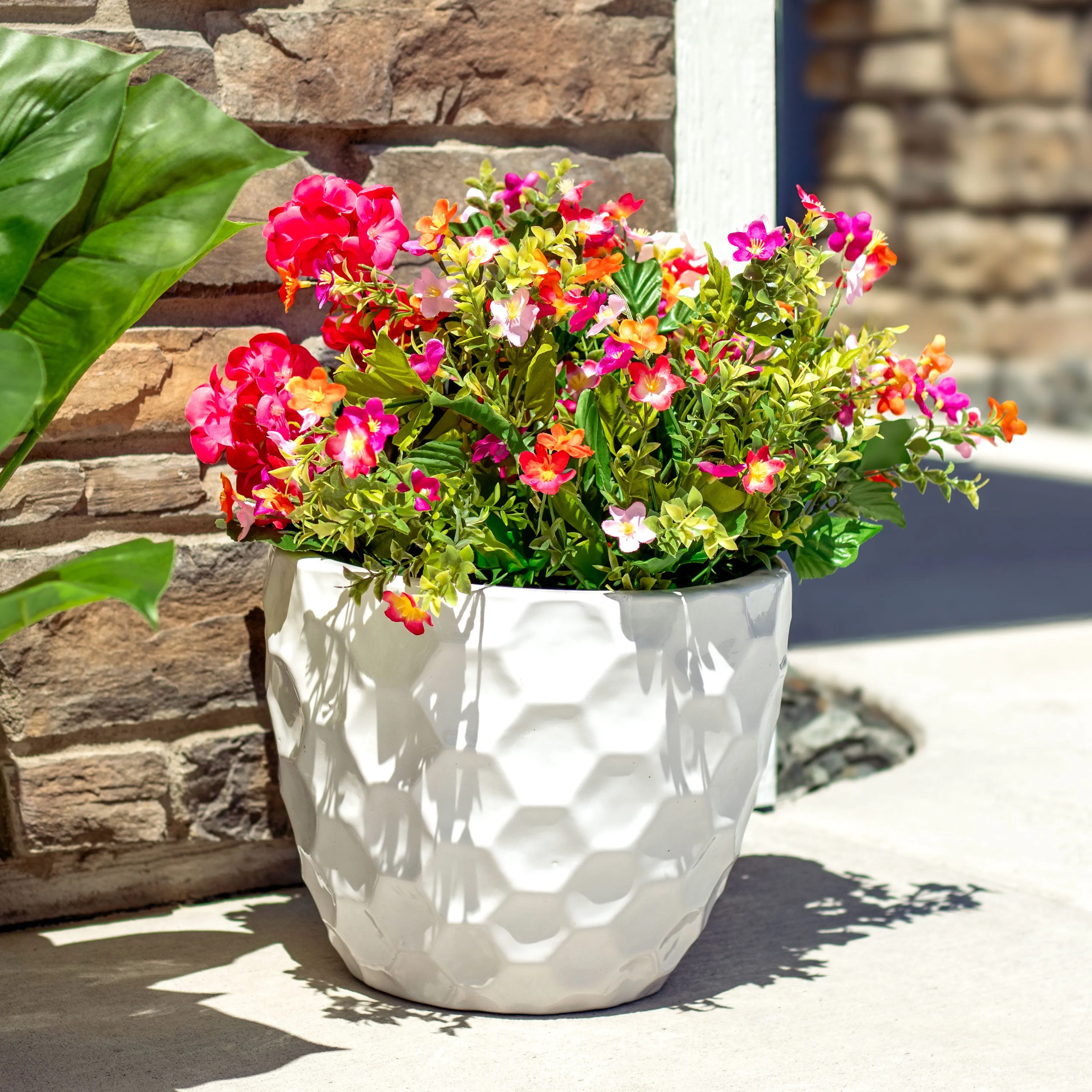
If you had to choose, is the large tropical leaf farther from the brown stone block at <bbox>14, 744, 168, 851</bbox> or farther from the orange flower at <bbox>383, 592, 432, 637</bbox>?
the brown stone block at <bbox>14, 744, 168, 851</bbox>

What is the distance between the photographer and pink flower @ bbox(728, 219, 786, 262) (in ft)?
4.20

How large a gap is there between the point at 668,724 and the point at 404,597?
0.27 m

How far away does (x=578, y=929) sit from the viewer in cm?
128

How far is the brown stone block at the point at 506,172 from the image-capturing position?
64.0 inches

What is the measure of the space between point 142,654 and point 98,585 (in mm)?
604

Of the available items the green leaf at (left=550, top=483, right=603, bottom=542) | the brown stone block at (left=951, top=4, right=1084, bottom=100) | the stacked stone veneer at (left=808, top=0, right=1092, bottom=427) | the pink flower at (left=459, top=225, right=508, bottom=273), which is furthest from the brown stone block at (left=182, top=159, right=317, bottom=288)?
the brown stone block at (left=951, top=4, right=1084, bottom=100)

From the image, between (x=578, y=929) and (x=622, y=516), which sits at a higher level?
(x=622, y=516)

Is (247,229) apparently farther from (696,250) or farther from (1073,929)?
(1073,929)

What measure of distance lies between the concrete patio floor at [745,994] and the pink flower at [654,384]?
0.58 m

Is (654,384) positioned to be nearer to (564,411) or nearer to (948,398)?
(564,411)

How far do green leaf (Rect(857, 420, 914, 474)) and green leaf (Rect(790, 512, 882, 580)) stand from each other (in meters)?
0.06

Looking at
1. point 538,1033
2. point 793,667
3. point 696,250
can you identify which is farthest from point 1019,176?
point 538,1033

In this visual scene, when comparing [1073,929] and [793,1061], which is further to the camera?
[1073,929]

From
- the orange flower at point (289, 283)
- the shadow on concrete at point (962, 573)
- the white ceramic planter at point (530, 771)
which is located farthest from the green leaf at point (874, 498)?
the shadow on concrete at point (962, 573)
